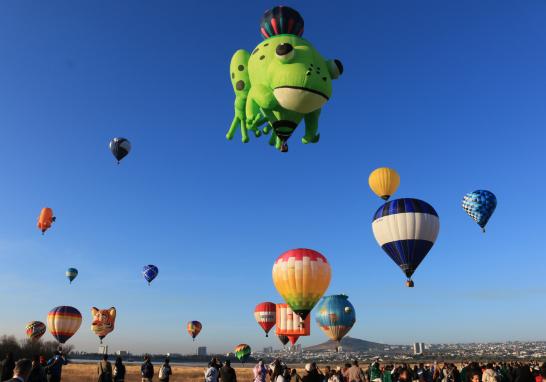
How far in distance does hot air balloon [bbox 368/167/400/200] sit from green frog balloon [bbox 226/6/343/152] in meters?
16.5

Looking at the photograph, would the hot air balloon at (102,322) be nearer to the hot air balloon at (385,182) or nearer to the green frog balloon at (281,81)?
the hot air balloon at (385,182)

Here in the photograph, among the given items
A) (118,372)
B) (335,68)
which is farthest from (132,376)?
(335,68)

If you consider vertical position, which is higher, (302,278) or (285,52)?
(285,52)

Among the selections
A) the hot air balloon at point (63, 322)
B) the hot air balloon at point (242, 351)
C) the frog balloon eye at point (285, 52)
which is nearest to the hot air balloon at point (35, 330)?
the hot air balloon at point (63, 322)

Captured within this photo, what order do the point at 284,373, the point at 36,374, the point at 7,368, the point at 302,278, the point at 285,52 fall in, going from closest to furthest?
the point at 36,374, the point at 7,368, the point at 285,52, the point at 284,373, the point at 302,278

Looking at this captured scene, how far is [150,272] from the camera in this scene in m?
43.8

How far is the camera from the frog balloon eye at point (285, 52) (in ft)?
41.3

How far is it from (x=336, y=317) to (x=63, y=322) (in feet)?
65.3

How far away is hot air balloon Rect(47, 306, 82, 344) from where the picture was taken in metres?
34.6

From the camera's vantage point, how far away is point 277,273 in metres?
24.4

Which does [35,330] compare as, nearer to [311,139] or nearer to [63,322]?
[63,322]

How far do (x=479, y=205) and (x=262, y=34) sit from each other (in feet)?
80.7

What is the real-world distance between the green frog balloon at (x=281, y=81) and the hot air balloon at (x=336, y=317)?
1915cm

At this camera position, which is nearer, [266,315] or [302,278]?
[302,278]
